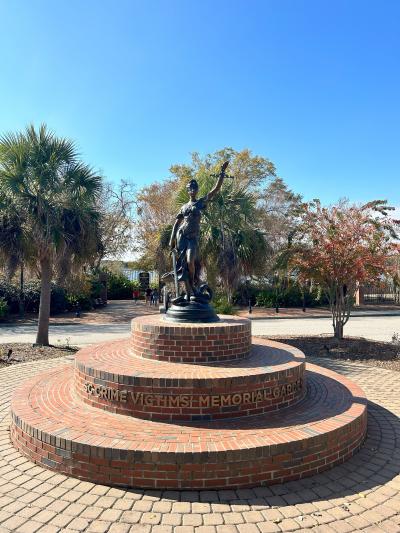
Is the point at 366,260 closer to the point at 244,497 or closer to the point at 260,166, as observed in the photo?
the point at 244,497

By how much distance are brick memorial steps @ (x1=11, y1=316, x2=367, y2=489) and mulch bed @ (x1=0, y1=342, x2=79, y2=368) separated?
3673 mm

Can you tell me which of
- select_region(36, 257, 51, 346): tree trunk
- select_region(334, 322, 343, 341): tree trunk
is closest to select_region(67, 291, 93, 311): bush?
select_region(36, 257, 51, 346): tree trunk

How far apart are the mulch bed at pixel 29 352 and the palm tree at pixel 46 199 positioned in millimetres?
579

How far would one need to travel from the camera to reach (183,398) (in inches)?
166

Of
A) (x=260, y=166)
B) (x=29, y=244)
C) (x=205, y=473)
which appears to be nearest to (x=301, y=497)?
(x=205, y=473)

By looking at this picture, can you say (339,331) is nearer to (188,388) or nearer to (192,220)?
(192,220)

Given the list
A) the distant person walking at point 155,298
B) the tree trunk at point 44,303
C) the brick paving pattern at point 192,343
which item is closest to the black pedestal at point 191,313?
the brick paving pattern at point 192,343

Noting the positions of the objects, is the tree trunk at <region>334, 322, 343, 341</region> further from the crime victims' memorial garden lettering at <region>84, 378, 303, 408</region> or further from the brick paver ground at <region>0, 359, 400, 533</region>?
the brick paver ground at <region>0, 359, 400, 533</region>

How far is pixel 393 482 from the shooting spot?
11.5 feet

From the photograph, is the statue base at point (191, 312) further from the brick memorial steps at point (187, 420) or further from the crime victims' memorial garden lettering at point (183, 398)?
the crime victims' memorial garden lettering at point (183, 398)

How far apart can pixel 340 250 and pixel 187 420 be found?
7.76 meters

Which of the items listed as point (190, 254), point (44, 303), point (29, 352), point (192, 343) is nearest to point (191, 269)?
point (190, 254)

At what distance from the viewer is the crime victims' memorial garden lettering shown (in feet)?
13.8

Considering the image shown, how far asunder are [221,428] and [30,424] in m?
2.07
